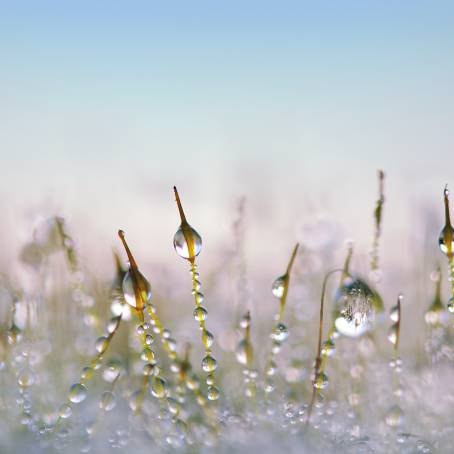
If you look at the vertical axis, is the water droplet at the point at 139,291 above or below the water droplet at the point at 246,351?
above

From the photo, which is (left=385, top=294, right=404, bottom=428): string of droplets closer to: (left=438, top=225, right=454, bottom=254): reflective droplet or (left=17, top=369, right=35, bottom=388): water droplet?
(left=438, top=225, right=454, bottom=254): reflective droplet

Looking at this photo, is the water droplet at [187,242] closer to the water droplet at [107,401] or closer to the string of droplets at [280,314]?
Result: the string of droplets at [280,314]

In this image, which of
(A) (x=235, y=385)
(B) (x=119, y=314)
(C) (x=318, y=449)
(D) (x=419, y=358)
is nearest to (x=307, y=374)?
(A) (x=235, y=385)

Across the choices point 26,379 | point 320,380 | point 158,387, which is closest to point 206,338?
point 158,387

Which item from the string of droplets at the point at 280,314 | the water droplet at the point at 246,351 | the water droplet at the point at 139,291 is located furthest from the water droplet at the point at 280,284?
the water droplet at the point at 139,291

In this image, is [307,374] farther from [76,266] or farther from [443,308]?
[76,266]

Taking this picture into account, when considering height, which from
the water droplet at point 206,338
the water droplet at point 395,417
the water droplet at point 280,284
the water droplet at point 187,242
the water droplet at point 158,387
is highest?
the water droplet at point 187,242
